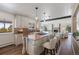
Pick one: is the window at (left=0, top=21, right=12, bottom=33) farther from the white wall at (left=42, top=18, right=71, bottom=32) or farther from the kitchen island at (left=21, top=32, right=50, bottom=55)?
the white wall at (left=42, top=18, right=71, bottom=32)

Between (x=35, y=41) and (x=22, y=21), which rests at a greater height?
(x=22, y=21)

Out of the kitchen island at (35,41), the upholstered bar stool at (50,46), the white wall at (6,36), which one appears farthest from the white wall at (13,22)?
the upholstered bar stool at (50,46)

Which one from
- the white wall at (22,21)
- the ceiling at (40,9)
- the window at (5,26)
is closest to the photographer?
the ceiling at (40,9)

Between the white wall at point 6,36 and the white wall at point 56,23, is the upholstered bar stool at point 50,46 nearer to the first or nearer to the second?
the white wall at point 56,23

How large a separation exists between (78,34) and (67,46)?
1.29ft

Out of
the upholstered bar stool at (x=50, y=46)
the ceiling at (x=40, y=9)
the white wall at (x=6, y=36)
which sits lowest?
the upholstered bar stool at (x=50, y=46)

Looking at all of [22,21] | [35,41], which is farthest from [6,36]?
[35,41]

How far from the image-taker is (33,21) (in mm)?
2248

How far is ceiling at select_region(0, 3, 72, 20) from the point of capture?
2074mm

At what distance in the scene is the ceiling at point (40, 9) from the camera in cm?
207

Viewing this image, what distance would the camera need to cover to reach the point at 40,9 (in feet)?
Result: 7.23

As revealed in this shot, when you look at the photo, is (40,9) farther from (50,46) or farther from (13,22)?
(50,46)

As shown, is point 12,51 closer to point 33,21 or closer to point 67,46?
point 33,21
